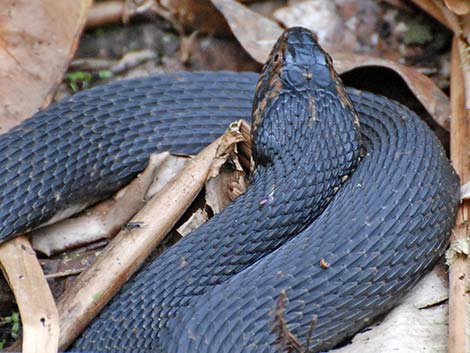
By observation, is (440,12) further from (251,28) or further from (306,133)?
(306,133)

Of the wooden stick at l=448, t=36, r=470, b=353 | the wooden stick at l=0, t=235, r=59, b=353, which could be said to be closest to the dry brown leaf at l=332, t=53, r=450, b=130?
the wooden stick at l=448, t=36, r=470, b=353

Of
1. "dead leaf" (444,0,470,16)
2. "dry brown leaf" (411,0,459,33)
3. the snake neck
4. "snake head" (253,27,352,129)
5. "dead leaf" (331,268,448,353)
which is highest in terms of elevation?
"dry brown leaf" (411,0,459,33)

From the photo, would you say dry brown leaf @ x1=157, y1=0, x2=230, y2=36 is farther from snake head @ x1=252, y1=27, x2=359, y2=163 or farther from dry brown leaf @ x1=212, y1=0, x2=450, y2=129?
snake head @ x1=252, y1=27, x2=359, y2=163

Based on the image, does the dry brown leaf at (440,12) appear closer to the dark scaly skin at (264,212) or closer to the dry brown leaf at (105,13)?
the dark scaly skin at (264,212)

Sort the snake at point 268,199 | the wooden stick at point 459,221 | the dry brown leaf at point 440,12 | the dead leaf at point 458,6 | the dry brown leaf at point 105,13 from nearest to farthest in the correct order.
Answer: the wooden stick at point 459,221
the snake at point 268,199
the dead leaf at point 458,6
the dry brown leaf at point 440,12
the dry brown leaf at point 105,13

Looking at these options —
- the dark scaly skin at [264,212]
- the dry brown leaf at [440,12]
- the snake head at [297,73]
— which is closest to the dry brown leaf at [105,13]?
the snake head at [297,73]

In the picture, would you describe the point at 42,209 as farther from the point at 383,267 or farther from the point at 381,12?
the point at 381,12

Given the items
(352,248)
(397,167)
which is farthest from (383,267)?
(397,167)
